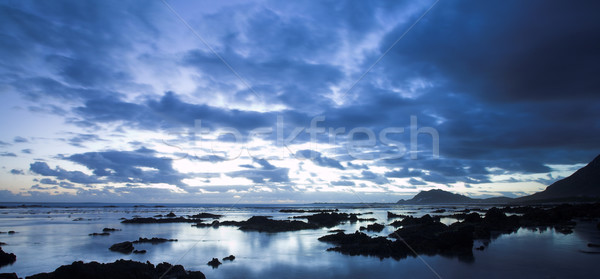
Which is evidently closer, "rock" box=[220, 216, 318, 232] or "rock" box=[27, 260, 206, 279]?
"rock" box=[27, 260, 206, 279]

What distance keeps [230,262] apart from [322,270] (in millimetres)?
5384

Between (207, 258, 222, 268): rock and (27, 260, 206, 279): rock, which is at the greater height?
(27, 260, 206, 279): rock

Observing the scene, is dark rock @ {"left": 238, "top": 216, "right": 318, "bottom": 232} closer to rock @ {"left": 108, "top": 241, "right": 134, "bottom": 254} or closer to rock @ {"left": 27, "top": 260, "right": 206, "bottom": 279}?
rock @ {"left": 108, "top": 241, "right": 134, "bottom": 254}

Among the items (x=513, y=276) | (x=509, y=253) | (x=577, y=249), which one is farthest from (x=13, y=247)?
(x=577, y=249)

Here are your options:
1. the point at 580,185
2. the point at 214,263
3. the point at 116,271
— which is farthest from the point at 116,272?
the point at 580,185

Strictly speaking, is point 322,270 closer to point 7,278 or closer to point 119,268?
point 119,268

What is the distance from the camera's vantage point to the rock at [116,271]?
39.9 ft

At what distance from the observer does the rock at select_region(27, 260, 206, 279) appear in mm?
12168

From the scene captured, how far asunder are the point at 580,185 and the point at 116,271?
568ft

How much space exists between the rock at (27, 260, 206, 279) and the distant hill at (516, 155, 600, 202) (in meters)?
139

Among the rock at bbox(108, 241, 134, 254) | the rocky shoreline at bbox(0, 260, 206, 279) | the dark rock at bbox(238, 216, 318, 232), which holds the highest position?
the rocky shoreline at bbox(0, 260, 206, 279)

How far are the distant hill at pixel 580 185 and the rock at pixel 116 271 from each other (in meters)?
139

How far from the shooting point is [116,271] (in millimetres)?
12984

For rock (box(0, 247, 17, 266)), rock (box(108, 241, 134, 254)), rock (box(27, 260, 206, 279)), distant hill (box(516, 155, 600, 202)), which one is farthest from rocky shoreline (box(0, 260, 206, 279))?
distant hill (box(516, 155, 600, 202))
